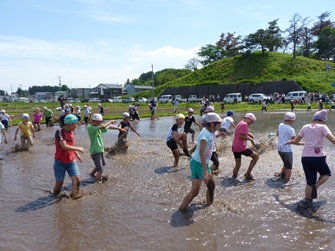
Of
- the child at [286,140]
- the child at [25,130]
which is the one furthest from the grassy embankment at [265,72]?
the child at [25,130]

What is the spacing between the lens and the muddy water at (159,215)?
4.51 metres

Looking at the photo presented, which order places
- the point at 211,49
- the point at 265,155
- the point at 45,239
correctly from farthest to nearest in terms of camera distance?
the point at 211,49 < the point at 265,155 < the point at 45,239

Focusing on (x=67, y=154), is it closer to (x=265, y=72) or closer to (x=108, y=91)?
(x=265, y=72)

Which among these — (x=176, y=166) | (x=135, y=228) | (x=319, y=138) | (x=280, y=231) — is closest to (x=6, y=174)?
(x=176, y=166)

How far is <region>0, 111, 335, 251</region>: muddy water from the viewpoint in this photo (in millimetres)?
4512

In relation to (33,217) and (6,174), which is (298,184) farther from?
(6,174)

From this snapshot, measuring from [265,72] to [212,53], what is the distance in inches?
1193

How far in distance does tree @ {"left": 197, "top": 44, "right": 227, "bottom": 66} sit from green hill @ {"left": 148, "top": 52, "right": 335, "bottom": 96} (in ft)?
52.9

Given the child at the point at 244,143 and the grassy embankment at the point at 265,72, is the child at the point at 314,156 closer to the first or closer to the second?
the child at the point at 244,143

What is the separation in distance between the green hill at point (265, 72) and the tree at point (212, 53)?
16.1m

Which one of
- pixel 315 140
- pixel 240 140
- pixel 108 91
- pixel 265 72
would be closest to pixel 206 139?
pixel 315 140

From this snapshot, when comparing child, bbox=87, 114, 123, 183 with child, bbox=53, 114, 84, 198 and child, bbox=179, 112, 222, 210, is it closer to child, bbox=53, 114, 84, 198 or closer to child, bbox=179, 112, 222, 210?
child, bbox=53, 114, 84, 198

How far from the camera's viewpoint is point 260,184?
7.17 metres

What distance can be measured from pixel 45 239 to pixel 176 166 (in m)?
4.82
